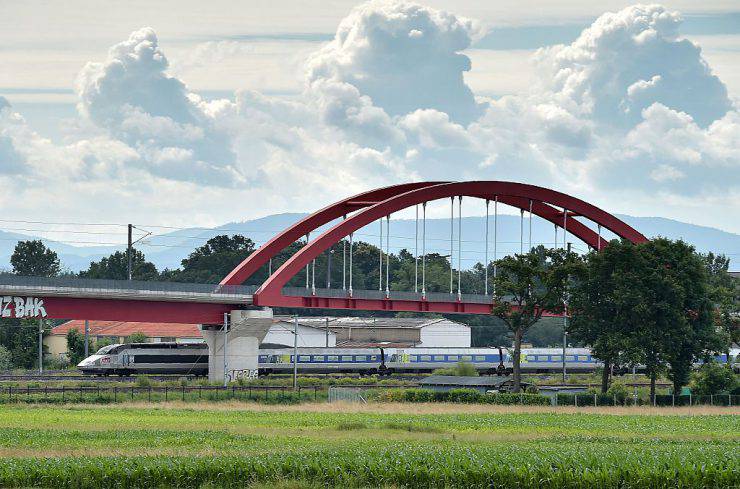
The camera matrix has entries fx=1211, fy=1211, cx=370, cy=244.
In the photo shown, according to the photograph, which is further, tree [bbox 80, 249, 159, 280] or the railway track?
tree [bbox 80, 249, 159, 280]

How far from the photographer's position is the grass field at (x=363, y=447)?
1436 inches

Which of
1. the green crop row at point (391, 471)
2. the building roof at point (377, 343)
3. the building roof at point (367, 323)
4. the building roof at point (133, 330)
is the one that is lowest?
the green crop row at point (391, 471)

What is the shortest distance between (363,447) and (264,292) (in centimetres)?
5993

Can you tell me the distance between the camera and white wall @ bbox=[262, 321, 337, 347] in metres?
144

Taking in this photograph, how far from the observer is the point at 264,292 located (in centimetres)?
10356

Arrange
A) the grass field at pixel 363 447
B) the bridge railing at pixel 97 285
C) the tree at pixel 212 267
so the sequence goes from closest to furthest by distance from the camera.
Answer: the grass field at pixel 363 447 → the bridge railing at pixel 97 285 → the tree at pixel 212 267

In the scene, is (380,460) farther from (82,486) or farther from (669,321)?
(669,321)

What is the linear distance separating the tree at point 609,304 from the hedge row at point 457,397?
375 inches

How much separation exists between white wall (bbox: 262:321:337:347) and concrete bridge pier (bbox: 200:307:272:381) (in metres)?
34.9

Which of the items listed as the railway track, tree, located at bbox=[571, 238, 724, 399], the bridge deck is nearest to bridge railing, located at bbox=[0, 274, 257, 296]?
the bridge deck

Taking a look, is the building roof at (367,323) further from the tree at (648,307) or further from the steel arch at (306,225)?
the tree at (648,307)

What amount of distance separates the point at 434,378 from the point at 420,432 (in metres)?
43.6

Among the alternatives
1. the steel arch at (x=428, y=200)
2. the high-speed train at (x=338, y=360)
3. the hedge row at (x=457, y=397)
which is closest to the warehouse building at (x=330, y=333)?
the high-speed train at (x=338, y=360)

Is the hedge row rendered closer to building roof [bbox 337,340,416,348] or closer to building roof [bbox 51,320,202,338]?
building roof [bbox 337,340,416,348]
